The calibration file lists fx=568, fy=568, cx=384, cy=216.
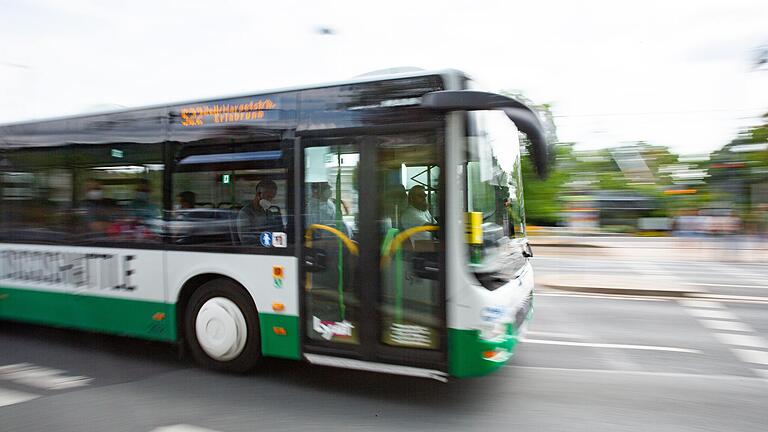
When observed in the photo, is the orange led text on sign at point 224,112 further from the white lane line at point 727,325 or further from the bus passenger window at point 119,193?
the white lane line at point 727,325

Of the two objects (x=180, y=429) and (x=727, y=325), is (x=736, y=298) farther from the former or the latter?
(x=180, y=429)

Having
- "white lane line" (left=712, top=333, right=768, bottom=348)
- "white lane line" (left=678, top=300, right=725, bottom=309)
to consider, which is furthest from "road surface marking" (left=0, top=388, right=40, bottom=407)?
"white lane line" (left=678, top=300, right=725, bottom=309)

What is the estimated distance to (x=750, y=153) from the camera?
19.9m

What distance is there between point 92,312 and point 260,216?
2583 millimetres

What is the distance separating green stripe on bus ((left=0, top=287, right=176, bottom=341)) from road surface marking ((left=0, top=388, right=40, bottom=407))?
3.86ft

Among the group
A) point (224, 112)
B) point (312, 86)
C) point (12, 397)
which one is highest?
point (312, 86)

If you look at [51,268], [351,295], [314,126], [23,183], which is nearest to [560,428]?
[351,295]

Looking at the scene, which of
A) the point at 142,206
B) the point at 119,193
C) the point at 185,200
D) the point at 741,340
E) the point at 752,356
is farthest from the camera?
the point at 741,340

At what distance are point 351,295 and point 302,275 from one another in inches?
20.1

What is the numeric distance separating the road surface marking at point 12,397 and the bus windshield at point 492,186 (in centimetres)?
410

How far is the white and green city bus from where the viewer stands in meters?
4.57

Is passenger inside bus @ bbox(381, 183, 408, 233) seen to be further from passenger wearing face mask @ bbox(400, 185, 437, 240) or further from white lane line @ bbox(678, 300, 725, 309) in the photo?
white lane line @ bbox(678, 300, 725, 309)

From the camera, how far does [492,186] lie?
15.9ft

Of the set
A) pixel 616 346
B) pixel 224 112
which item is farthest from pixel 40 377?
pixel 616 346
